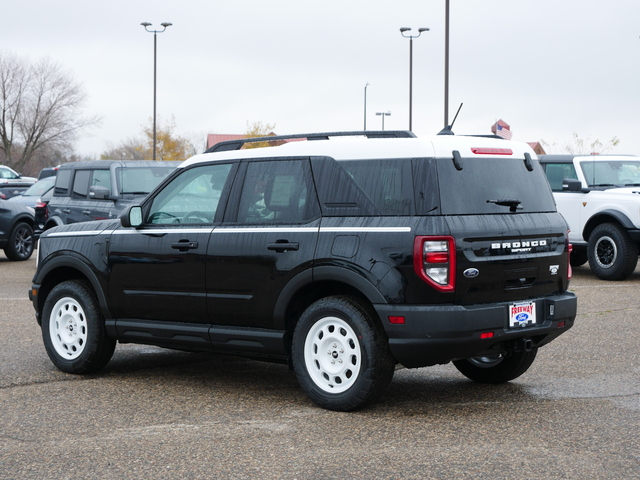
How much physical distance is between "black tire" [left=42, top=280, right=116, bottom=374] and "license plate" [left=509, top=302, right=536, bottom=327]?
127 inches

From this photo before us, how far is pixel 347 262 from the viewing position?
236 inches

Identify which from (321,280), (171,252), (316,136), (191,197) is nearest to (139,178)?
(191,197)

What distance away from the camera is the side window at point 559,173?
52.7 feet

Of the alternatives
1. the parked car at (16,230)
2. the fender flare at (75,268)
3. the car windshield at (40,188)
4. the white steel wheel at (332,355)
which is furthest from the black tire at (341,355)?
the car windshield at (40,188)

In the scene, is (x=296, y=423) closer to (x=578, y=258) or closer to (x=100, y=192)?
(x=100, y=192)

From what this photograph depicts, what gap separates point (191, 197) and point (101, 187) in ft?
25.3

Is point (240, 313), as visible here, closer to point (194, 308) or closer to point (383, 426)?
point (194, 308)

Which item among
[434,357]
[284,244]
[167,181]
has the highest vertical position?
[167,181]

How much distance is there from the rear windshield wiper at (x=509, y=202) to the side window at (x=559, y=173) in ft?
33.4

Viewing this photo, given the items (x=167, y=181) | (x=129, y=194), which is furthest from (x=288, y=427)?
(x=129, y=194)

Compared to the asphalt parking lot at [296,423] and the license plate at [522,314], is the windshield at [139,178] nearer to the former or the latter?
the asphalt parking lot at [296,423]

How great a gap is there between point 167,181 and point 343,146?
5.25ft

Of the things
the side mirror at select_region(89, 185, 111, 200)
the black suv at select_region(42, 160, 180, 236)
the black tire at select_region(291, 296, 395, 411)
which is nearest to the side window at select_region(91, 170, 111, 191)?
the black suv at select_region(42, 160, 180, 236)

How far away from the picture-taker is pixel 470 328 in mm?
5766
